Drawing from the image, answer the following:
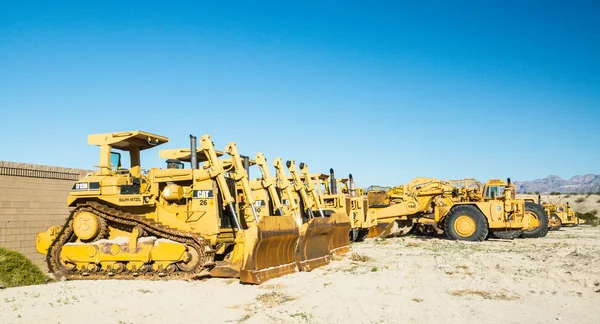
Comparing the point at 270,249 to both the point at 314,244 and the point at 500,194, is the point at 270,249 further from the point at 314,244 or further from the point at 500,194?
the point at 500,194

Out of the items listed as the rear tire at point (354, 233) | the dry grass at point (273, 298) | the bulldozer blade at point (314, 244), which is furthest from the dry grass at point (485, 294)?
the rear tire at point (354, 233)

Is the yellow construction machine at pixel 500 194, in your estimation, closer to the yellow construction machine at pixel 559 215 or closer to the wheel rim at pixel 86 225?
the yellow construction machine at pixel 559 215

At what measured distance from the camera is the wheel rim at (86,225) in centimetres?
1326

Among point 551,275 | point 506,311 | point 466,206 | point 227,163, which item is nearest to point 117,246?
point 227,163

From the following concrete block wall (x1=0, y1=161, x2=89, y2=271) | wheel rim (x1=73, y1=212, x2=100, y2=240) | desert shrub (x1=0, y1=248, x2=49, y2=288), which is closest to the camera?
desert shrub (x1=0, y1=248, x2=49, y2=288)

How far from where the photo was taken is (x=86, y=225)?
13344mm

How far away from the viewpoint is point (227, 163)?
1554cm

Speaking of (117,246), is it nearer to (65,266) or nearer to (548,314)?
(65,266)

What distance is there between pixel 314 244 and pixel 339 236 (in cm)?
316

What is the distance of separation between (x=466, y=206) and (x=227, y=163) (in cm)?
1195

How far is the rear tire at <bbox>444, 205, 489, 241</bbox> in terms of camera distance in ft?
75.7

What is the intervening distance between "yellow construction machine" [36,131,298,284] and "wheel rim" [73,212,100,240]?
0.08 ft

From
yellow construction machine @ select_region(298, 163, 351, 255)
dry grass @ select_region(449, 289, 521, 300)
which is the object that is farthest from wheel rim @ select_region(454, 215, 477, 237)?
dry grass @ select_region(449, 289, 521, 300)

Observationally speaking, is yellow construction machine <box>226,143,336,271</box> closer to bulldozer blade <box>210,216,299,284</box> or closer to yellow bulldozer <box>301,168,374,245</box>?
bulldozer blade <box>210,216,299,284</box>
